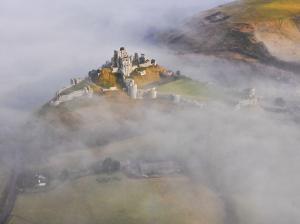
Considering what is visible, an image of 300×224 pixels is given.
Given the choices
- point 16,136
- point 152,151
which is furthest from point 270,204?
point 16,136

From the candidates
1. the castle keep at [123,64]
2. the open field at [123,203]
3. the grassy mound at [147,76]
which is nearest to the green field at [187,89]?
the grassy mound at [147,76]

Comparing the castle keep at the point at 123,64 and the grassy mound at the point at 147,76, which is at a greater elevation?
the castle keep at the point at 123,64

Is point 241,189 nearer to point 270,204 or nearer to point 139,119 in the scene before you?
point 270,204

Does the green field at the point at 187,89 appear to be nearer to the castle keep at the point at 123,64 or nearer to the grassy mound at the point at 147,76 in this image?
the grassy mound at the point at 147,76

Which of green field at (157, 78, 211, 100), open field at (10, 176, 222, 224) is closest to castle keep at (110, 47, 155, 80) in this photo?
green field at (157, 78, 211, 100)

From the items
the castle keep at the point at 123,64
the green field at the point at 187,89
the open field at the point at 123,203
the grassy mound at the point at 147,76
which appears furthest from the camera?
the grassy mound at the point at 147,76
